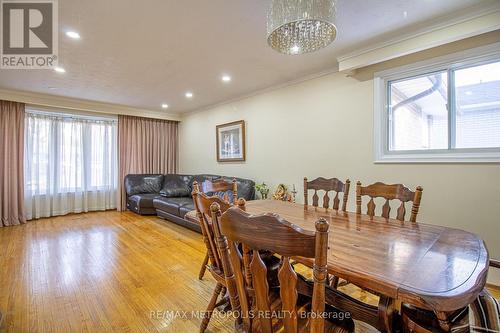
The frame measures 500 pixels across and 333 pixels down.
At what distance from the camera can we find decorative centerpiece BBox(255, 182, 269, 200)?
406 cm

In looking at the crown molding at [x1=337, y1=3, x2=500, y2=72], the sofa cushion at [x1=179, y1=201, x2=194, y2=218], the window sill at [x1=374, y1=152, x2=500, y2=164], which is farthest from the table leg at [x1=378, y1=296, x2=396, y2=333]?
the sofa cushion at [x1=179, y1=201, x2=194, y2=218]

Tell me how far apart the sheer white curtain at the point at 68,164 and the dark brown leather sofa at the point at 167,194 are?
661 mm

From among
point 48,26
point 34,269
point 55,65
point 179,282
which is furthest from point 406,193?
point 55,65

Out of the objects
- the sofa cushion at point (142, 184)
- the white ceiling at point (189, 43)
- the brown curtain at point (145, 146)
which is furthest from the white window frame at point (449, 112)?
the brown curtain at point (145, 146)

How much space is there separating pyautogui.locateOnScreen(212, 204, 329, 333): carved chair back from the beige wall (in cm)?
239

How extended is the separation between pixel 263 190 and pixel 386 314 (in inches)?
118

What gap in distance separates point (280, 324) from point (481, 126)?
261 centimetres

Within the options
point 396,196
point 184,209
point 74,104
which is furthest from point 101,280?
point 74,104

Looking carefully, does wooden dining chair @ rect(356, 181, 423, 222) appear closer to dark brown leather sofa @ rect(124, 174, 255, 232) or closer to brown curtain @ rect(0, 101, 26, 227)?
dark brown leather sofa @ rect(124, 174, 255, 232)

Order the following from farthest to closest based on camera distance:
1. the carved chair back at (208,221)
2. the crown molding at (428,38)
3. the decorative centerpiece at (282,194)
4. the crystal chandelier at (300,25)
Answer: the decorative centerpiece at (282,194) < the crown molding at (428,38) < the crystal chandelier at (300,25) < the carved chair back at (208,221)

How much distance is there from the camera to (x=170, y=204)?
4.36 m

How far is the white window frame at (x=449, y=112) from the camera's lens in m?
2.17

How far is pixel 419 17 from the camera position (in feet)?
6.91

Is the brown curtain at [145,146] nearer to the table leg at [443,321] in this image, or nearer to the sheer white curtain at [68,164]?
the sheer white curtain at [68,164]
